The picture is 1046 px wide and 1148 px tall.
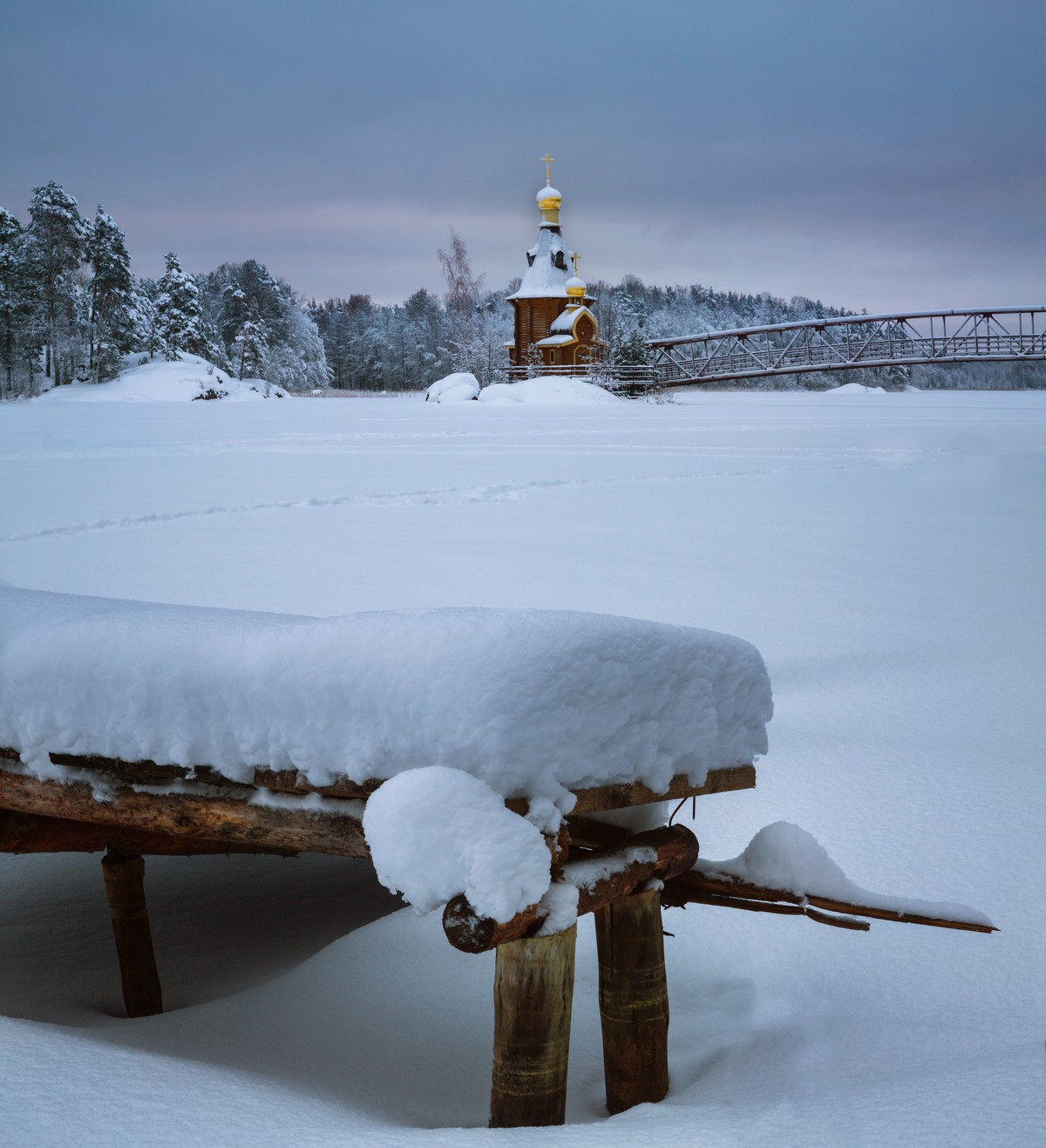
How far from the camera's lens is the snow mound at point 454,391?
26188 millimetres

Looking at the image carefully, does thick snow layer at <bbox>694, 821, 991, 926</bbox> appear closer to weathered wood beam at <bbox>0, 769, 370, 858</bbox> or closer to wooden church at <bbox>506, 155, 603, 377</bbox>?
weathered wood beam at <bbox>0, 769, 370, 858</bbox>

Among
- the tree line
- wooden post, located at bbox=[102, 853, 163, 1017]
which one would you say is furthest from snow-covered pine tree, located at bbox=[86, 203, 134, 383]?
wooden post, located at bbox=[102, 853, 163, 1017]

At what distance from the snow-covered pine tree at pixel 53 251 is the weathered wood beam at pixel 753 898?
3406 centimetres

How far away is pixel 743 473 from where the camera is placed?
10391 millimetres

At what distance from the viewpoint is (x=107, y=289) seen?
3275 centimetres

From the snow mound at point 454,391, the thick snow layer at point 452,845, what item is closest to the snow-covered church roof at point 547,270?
the snow mound at point 454,391

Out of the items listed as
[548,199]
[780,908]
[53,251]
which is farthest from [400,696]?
[548,199]

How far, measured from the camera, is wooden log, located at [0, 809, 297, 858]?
2107 millimetres

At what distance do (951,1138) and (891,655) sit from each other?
2808mm

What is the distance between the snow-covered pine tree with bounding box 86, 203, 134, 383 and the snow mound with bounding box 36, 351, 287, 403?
182cm

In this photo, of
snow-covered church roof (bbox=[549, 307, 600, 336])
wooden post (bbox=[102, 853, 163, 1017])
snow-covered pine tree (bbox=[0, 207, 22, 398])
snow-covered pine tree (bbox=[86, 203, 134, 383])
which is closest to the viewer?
wooden post (bbox=[102, 853, 163, 1017])

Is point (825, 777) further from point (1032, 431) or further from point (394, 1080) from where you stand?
point (1032, 431)

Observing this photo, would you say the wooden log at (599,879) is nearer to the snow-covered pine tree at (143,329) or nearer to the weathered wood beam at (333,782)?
the weathered wood beam at (333,782)

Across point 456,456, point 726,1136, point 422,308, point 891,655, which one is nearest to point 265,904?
point 726,1136
